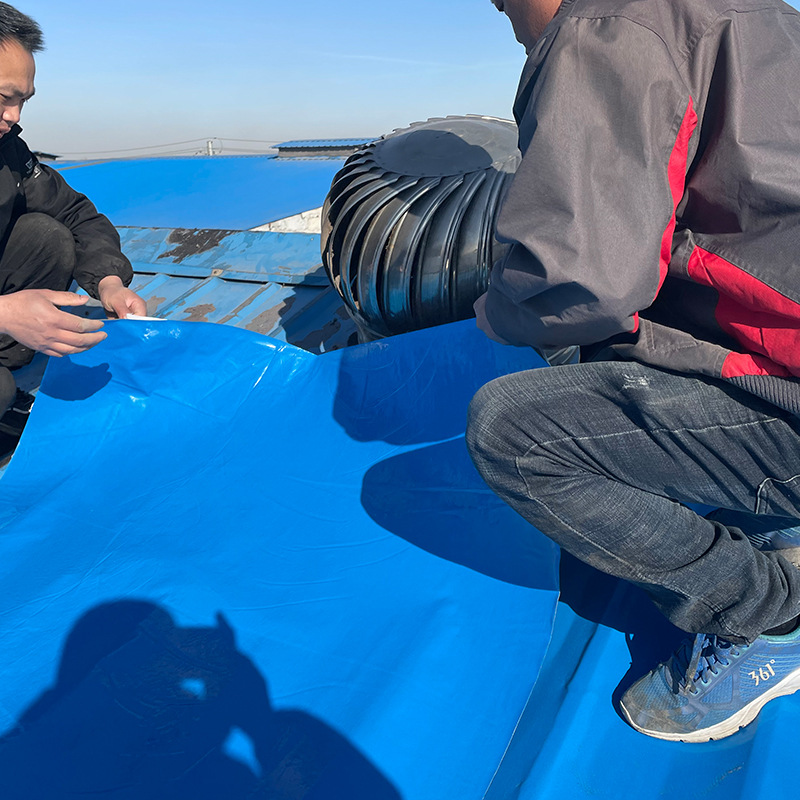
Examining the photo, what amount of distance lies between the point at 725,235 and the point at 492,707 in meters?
0.80

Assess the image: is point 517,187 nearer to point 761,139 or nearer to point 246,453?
point 761,139

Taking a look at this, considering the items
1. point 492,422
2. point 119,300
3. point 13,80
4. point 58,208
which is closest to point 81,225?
point 58,208

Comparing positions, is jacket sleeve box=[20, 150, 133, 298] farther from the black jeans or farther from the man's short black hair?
the man's short black hair

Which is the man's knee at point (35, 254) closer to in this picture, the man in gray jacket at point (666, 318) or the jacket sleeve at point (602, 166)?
the man in gray jacket at point (666, 318)

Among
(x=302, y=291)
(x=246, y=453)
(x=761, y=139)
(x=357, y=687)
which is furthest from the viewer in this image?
(x=302, y=291)

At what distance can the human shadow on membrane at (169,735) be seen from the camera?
1.06 meters

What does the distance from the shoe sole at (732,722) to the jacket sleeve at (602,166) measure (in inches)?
27.1

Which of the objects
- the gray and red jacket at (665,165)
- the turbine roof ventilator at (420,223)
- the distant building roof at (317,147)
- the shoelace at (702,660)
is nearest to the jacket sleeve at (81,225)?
the turbine roof ventilator at (420,223)

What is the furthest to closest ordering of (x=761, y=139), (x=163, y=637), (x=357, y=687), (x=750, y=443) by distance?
(x=163, y=637), (x=357, y=687), (x=750, y=443), (x=761, y=139)

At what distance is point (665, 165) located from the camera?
0.79 meters

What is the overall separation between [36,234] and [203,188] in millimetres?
4068

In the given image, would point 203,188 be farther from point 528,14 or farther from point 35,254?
point 528,14

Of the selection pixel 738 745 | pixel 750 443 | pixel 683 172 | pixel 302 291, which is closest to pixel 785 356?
pixel 750 443

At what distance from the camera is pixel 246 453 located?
1794 millimetres
